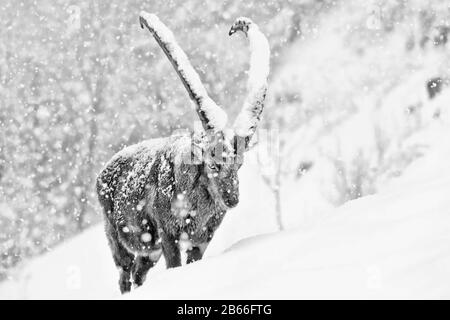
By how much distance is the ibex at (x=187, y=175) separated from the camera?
15.1 feet

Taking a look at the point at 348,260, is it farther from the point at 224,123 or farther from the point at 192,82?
the point at 192,82

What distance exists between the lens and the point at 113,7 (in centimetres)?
2491

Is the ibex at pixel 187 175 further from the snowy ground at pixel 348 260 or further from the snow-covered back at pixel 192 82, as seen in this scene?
the snowy ground at pixel 348 260

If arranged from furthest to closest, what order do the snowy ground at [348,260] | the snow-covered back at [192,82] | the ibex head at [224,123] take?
the snow-covered back at [192,82]
the ibex head at [224,123]
the snowy ground at [348,260]

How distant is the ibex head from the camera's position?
451 centimetres

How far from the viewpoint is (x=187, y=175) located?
489 cm

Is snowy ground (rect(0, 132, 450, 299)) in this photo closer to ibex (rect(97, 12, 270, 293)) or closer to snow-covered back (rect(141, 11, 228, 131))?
ibex (rect(97, 12, 270, 293))

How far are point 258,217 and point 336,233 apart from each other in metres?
12.4

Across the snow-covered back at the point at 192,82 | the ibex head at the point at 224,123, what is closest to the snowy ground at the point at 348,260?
the ibex head at the point at 224,123

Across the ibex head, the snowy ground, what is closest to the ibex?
the ibex head

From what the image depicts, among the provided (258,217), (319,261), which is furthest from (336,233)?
(258,217)

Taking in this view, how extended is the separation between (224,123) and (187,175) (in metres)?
0.51
